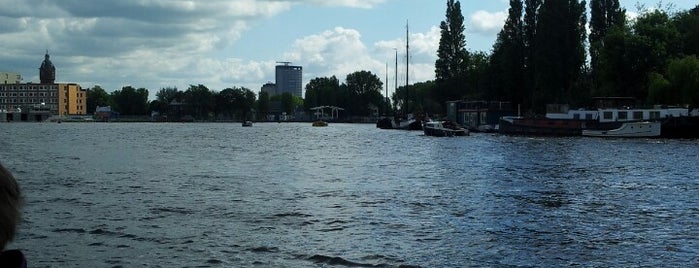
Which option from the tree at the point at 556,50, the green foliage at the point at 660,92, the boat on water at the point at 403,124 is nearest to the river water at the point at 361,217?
the green foliage at the point at 660,92

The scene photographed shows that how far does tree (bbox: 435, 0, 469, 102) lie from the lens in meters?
147

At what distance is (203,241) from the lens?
63.0 ft

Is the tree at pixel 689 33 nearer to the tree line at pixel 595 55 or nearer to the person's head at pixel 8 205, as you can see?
the tree line at pixel 595 55

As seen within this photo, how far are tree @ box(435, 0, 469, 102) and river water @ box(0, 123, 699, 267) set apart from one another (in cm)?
10320

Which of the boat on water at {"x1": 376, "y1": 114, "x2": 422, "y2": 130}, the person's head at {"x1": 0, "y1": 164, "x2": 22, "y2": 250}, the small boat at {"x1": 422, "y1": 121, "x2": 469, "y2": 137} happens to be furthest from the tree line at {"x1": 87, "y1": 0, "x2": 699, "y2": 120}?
the person's head at {"x1": 0, "y1": 164, "x2": 22, "y2": 250}

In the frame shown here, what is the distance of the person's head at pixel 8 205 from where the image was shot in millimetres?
3566

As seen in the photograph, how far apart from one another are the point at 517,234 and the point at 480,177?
18.7 metres

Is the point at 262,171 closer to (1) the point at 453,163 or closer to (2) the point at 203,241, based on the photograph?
(1) the point at 453,163

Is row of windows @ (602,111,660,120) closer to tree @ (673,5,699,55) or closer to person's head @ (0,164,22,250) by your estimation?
tree @ (673,5,699,55)

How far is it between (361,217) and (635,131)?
7580 centimetres

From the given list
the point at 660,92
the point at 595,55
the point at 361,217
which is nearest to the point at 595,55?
the point at 595,55

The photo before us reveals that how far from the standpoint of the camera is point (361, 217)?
2359cm

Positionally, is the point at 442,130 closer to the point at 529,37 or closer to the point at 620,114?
the point at 529,37

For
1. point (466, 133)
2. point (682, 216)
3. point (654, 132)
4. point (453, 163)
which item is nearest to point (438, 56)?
point (466, 133)
